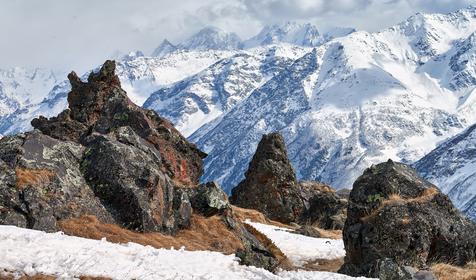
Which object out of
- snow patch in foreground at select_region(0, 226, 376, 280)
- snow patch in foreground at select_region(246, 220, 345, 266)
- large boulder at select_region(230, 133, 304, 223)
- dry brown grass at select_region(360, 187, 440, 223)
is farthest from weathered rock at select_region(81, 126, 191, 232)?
large boulder at select_region(230, 133, 304, 223)

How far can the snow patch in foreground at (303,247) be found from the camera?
36.6 m

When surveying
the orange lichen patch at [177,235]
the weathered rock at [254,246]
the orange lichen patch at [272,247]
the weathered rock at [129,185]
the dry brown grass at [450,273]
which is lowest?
the dry brown grass at [450,273]

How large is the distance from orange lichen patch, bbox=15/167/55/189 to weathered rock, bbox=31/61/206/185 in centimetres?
2172

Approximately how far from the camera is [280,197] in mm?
68625

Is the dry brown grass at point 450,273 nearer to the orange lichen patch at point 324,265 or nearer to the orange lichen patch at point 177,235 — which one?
the orange lichen patch at point 324,265

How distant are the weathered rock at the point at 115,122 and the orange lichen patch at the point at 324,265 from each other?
16.6 meters

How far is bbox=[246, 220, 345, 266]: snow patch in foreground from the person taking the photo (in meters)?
36.6

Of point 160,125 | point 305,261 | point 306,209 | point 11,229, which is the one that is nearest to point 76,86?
point 160,125

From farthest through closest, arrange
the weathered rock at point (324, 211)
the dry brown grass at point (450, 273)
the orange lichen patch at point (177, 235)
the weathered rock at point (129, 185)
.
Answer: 1. the weathered rock at point (324, 211)
2. the weathered rock at point (129, 185)
3. the orange lichen patch at point (177, 235)
4. the dry brown grass at point (450, 273)

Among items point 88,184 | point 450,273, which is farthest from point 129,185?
point 450,273

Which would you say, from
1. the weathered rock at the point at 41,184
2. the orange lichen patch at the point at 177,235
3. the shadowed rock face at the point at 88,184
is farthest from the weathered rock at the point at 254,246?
the weathered rock at the point at 41,184

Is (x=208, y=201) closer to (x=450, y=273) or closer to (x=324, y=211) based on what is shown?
(x=450, y=273)

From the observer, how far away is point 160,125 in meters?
58.7

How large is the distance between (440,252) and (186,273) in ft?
44.2
